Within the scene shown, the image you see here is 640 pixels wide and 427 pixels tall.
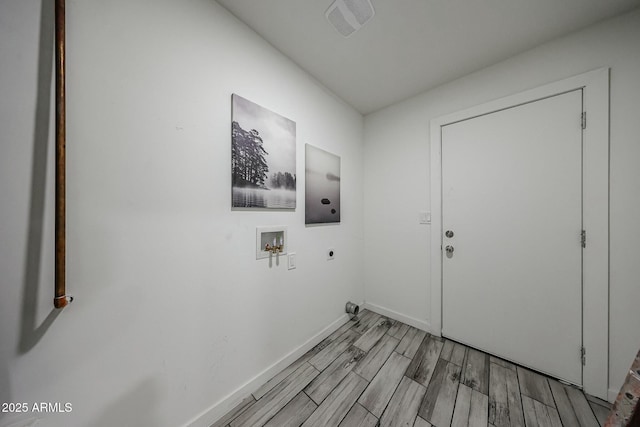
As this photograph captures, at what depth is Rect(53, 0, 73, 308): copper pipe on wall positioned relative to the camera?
0.68 meters

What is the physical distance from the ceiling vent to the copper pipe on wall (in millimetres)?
1218

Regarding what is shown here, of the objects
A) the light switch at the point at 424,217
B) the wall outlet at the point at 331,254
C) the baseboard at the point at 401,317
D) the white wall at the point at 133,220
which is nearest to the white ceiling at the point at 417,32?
the white wall at the point at 133,220

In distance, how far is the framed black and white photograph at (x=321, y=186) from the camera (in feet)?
5.59

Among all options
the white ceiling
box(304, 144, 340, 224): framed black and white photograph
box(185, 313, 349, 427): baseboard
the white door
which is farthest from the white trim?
the white ceiling

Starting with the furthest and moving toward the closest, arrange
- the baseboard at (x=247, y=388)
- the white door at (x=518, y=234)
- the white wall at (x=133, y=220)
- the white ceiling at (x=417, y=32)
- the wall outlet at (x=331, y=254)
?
the wall outlet at (x=331, y=254) < the white door at (x=518, y=234) < the white ceiling at (x=417, y=32) < the baseboard at (x=247, y=388) < the white wall at (x=133, y=220)

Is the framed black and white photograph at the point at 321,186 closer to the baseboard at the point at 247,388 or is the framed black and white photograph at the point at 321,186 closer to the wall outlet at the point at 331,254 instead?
the wall outlet at the point at 331,254

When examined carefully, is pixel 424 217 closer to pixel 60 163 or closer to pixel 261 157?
pixel 261 157

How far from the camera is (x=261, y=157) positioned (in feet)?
4.38

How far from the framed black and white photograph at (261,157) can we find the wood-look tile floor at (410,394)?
124 centimetres

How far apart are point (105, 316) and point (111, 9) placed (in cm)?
129

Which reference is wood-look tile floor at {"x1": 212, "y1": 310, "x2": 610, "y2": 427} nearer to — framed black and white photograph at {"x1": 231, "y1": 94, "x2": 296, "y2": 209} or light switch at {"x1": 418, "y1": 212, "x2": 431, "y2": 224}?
light switch at {"x1": 418, "y1": 212, "x2": 431, "y2": 224}

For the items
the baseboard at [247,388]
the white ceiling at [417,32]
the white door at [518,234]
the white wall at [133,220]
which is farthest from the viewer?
the white door at [518,234]

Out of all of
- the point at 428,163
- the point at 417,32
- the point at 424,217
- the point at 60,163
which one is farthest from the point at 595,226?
the point at 60,163

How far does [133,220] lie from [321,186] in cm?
131
